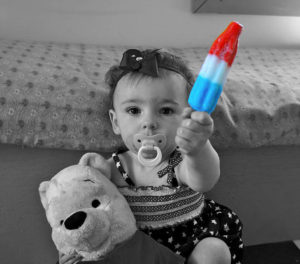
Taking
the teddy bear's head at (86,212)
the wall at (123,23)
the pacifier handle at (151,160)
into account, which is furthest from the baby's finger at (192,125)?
the wall at (123,23)

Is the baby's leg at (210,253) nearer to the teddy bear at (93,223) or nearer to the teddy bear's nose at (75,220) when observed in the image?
the teddy bear at (93,223)

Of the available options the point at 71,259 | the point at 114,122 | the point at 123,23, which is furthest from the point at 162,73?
the point at 123,23

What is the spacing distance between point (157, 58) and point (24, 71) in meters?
0.35

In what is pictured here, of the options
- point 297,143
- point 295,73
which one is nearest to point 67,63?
point 297,143

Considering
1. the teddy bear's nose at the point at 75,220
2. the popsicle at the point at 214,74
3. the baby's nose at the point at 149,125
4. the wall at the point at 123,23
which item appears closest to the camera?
the popsicle at the point at 214,74

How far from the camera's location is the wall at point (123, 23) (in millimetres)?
1391

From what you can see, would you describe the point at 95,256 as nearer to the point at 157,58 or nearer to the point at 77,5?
the point at 157,58

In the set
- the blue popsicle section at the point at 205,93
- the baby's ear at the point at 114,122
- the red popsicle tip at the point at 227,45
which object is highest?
the red popsicle tip at the point at 227,45

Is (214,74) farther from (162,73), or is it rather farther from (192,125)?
(162,73)

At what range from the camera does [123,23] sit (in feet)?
4.96

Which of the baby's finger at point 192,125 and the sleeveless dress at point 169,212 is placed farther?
the sleeveless dress at point 169,212

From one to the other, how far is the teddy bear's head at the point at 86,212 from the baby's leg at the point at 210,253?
0.46 feet

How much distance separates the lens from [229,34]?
446 mm

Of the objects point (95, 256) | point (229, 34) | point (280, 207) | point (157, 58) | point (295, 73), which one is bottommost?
point (280, 207)
